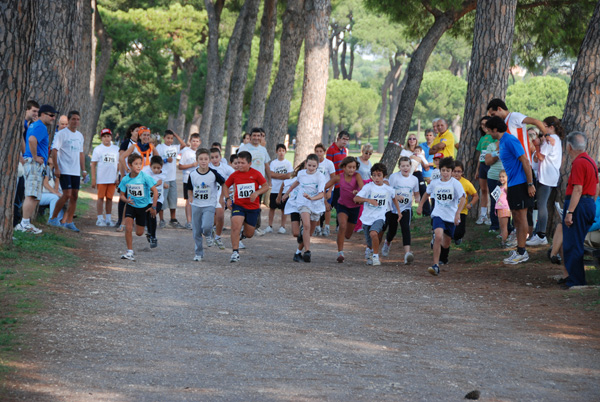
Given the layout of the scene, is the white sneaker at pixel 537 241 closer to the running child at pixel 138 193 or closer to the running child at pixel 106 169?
the running child at pixel 138 193

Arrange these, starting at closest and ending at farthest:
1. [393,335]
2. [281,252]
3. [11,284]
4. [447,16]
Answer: [393,335]
[11,284]
[281,252]
[447,16]

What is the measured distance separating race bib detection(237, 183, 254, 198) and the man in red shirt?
4507 mm

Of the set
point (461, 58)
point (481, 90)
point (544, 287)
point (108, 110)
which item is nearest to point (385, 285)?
point (544, 287)

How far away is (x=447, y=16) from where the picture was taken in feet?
62.0

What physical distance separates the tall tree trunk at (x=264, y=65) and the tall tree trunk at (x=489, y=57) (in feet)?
32.5

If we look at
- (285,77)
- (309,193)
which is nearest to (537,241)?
(309,193)

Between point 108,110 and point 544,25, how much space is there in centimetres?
6229

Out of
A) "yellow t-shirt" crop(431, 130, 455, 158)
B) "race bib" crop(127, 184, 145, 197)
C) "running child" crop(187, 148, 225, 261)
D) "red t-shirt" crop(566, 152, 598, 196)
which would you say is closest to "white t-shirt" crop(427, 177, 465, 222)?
"red t-shirt" crop(566, 152, 598, 196)

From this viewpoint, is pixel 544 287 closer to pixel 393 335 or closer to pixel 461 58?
pixel 393 335

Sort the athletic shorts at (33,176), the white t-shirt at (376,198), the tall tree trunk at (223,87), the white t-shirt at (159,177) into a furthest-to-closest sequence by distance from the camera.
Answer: the tall tree trunk at (223,87) < the white t-shirt at (159,177) < the athletic shorts at (33,176) < the white t-shirt at (376,198)

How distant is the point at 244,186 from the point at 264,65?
14.1m

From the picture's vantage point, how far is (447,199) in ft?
36.3

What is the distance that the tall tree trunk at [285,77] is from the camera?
70.6 ft

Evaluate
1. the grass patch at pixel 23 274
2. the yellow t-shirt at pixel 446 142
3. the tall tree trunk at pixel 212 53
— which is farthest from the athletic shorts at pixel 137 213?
the tall tree trunk at pixel 212 53
